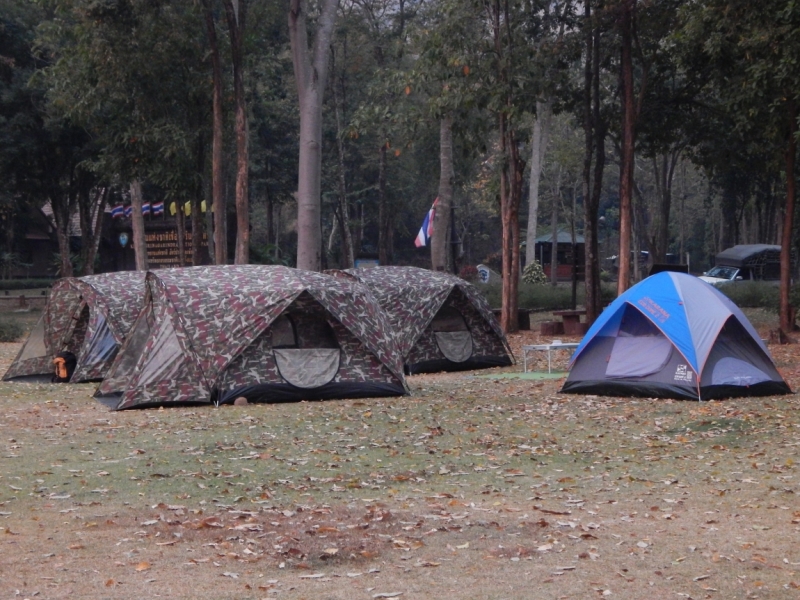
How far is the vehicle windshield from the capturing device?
1828 inches

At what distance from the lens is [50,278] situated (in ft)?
175

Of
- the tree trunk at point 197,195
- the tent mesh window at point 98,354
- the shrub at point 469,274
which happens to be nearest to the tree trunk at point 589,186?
the tree trunk at point 197,195

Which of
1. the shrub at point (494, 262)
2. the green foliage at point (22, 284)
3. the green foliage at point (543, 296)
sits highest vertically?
the shrub at point (494, 262)

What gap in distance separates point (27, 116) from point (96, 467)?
27.0 meters

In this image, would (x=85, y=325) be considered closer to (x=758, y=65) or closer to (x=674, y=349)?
(x=674, y=349)

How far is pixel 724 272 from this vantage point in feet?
155

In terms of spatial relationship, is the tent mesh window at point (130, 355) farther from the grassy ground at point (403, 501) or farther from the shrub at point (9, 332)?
the shrub at point (9, 332)

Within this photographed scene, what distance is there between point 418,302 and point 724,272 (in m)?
32.8

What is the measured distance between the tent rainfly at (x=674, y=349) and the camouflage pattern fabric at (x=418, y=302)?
4.11m

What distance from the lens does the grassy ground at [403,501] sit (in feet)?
19.9

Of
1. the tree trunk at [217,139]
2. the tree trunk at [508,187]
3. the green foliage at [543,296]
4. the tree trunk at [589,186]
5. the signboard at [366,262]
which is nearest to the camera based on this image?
the tree trunk at [217,139]

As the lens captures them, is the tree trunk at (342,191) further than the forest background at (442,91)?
Yes

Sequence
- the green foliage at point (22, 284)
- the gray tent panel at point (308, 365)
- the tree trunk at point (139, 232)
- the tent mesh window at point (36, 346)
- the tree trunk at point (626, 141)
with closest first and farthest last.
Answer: the gray tent panel at point (308, 365) → the tent mesh window at point (36, 346) → the tree trunk at point (626, 141) → the tree trunk at point (139, 232) → the green foliage at point (22, 284)

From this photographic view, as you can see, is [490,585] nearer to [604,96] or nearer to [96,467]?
[96,467]
